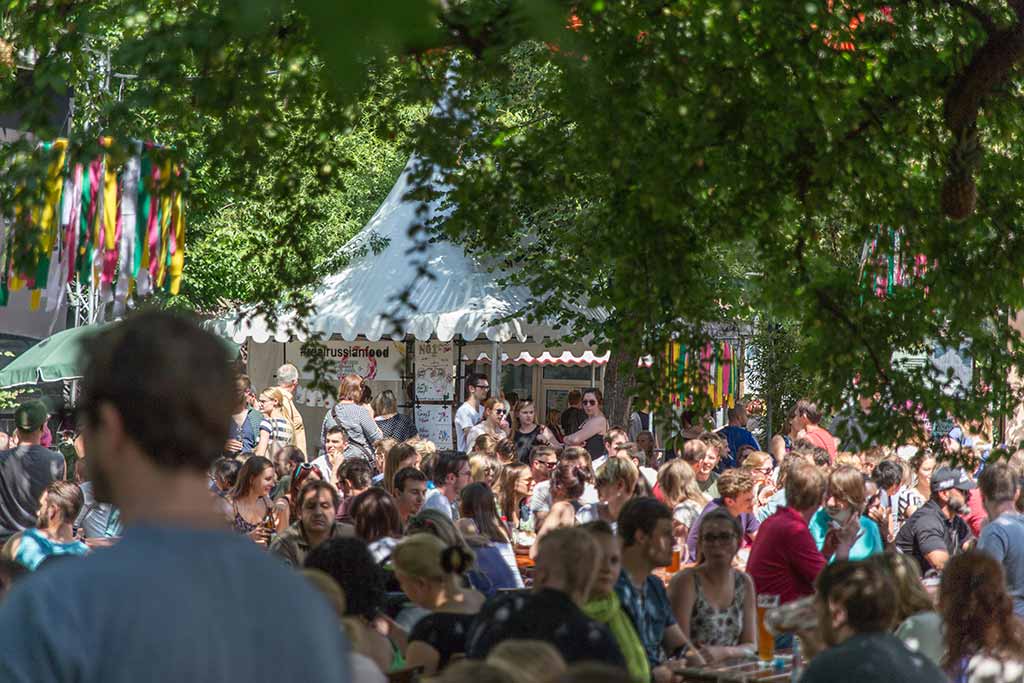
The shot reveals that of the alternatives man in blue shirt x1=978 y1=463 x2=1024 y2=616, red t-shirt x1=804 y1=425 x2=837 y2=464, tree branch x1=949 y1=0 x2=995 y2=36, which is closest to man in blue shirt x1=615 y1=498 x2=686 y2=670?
man in blue shirt x1=978 y1=463 x2=1024 y2=616

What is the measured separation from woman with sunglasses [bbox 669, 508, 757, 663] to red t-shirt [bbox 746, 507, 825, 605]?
52cm

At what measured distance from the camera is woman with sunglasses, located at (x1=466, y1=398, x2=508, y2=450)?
14.7 m

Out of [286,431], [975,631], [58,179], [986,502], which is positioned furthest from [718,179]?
[286,431]

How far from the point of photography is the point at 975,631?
537cm

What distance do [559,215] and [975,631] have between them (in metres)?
10.8

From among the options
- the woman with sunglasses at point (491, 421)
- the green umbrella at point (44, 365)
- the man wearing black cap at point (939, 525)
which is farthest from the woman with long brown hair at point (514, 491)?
the green umbrella at point (44, 365)

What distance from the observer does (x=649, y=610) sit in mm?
6238

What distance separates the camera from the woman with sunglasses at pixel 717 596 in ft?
21.7

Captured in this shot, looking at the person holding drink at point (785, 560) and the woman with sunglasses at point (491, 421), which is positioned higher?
the woman with sunglasses at point (491, 421)

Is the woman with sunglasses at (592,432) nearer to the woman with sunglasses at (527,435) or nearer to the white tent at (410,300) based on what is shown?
the woman with sunglasses at (527,435)

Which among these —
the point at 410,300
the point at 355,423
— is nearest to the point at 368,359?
the point at 410,300

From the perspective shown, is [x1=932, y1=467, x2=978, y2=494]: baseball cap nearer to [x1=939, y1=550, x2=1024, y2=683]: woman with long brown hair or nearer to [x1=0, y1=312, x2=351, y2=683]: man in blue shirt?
[x1=939, y1=550, x2=1024, y2=683]: woman with long brown hair

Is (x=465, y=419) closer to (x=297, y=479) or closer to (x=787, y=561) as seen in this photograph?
(x=297, y=479)

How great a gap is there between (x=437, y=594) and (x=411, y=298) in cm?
1111
